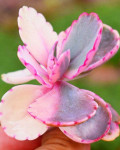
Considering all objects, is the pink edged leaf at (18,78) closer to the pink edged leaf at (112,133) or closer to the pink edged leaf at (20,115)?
the pink edged leaf at (20,115)

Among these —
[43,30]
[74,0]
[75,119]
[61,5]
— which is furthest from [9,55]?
[75,119]

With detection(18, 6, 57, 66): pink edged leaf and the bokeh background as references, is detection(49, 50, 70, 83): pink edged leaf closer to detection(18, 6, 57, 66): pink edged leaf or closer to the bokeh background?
detection(18, 6, 57, 66): pink edged leaf

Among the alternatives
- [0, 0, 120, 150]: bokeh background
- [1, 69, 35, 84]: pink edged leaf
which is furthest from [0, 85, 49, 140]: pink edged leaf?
[0, 0, 120, 150]: bokeh background

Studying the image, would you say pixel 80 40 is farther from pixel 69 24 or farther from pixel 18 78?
pixel 69 24

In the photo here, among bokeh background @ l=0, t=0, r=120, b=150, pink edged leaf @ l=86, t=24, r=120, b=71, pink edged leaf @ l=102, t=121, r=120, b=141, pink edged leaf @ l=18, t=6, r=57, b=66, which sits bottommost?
bokeh background @ l=0, t=0, r=120, b=150

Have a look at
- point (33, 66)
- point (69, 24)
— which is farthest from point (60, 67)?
point (69, 24)

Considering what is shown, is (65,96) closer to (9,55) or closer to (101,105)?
(101,105)
